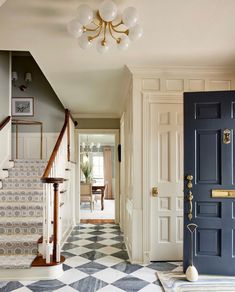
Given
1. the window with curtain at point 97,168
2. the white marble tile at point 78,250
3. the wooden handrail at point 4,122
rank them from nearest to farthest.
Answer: the white marble tile at point 78,250, the wooden handrail at point 4,122, the window with curtain at point 97,168

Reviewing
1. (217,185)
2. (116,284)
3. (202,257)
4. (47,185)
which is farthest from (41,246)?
(217,185)

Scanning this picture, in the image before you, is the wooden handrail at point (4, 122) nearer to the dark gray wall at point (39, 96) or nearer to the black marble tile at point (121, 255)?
the dark gray wall at point (39, 96)

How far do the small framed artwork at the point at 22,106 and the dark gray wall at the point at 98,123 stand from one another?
42.4 inches

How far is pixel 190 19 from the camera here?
2.54 metres

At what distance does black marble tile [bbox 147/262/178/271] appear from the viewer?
3.43 m

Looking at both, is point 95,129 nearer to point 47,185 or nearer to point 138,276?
point 47,185

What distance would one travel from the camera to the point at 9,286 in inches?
116

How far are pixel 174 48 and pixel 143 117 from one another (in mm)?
967

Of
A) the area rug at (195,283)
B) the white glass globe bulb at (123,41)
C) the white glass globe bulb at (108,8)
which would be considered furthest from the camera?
the area rug at (195,283)

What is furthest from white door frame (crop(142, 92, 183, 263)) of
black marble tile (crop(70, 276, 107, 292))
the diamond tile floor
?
black marble tile (crop(70, 276, 107, 292))

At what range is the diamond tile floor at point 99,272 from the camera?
2.92 m

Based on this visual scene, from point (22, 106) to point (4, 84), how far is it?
88cm

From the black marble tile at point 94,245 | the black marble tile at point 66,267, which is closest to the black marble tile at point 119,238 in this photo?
→ the black marble tile at point 94,245

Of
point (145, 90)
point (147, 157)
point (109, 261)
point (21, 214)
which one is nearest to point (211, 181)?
point (147, 157)
